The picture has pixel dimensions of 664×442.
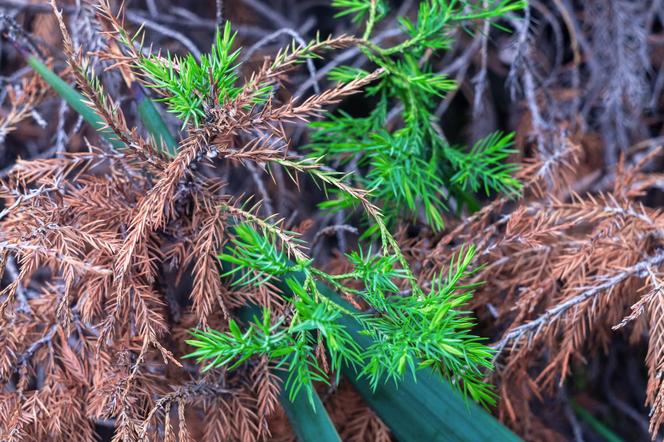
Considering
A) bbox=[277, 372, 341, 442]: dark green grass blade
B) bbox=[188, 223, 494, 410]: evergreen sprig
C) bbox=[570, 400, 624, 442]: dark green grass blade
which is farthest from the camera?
bbox=[570, 400, 624, 442]: dark green grass blade

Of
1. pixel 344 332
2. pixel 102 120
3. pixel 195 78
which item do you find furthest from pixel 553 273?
pixel 102 120

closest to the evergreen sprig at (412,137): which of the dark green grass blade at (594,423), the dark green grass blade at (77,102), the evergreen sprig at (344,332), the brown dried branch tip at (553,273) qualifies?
the brown dried branch tip at (553,273)

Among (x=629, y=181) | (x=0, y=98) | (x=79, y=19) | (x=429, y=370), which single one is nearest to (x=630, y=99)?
(x=629, y=181)

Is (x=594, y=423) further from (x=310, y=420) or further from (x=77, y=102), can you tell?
(x=77, y=102)

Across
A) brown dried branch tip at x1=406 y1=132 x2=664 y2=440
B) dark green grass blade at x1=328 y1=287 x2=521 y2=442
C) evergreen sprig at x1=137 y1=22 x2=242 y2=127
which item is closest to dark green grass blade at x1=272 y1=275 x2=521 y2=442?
dark green grass blade at x1=328 y1=287 x2=521 y2=442

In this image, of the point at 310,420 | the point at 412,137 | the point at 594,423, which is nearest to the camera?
the point at 310,420

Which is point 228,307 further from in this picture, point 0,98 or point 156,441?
point 0,98

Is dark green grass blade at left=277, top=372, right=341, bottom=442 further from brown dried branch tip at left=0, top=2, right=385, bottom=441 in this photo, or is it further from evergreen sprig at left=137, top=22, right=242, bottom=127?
evergreen sprig at left=137, top=22, right=242, bottom=127
